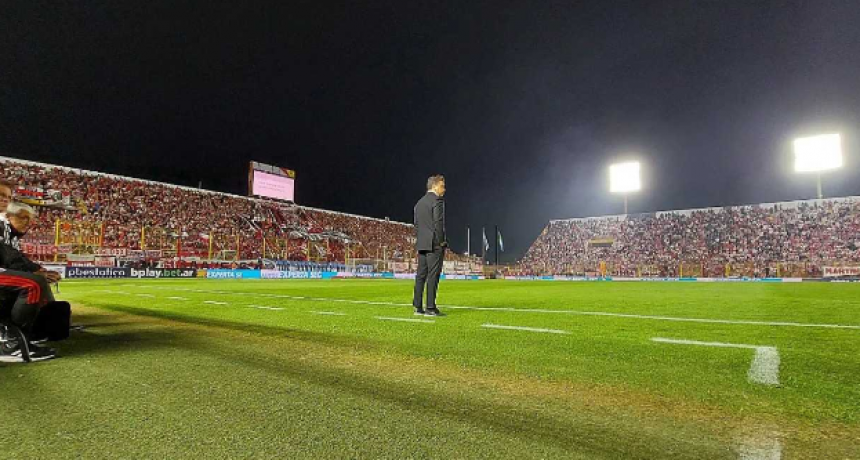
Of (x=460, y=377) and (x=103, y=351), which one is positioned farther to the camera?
(x=103, y=351)

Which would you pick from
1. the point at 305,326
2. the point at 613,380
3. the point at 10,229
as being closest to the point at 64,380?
the point at 10,229

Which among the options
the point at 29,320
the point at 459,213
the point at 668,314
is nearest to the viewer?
the point at 29,320

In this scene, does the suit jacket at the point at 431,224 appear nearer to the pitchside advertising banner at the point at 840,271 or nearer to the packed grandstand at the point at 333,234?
the packed grandstand at the point at 333,234

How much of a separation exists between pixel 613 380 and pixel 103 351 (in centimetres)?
362

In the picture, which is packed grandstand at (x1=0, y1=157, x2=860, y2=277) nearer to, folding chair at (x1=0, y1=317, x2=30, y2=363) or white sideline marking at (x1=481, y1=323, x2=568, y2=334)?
folding chair at (x1=0, y1=317, x2=30, y2=363)

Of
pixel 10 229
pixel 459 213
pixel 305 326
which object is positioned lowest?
pixel 305 326

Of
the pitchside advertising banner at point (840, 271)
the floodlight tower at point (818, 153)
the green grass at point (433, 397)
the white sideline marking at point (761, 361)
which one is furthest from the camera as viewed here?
the floodlight tower at point (818, 153)

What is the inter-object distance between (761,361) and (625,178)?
41.9 m

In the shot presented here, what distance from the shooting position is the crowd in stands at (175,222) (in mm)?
26016

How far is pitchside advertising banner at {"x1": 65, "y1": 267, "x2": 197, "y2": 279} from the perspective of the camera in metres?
22.5

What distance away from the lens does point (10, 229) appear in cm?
323

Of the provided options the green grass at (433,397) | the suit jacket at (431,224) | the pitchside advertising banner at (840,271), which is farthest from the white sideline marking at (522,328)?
the pitchside advertising banner at (840,271)

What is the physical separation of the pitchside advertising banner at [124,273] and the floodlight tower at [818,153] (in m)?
42.1

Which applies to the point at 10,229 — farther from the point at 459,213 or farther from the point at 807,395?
the point at 459,213
